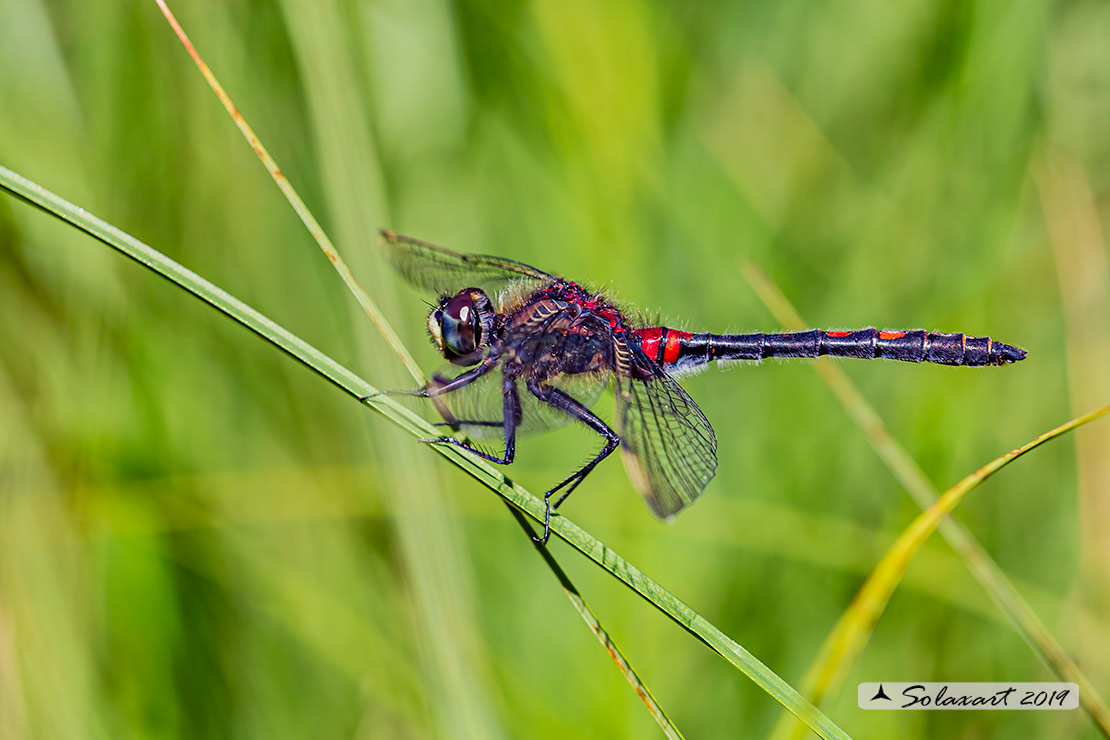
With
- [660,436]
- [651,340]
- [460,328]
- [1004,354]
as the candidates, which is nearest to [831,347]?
[1004,354]

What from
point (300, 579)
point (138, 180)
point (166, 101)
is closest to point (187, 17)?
point (166, 101)

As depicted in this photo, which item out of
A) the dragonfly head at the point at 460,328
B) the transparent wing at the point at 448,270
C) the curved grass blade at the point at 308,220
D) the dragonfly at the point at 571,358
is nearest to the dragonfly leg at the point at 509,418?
the dragonfly at the point at 571,358

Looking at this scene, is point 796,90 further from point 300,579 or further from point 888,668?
point 300,579

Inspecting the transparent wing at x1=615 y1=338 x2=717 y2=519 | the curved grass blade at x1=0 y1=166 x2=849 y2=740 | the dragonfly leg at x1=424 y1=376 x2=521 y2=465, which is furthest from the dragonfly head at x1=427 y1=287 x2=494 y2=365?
the curved grass blade at x1=0 y1=166 x2=849 y2=740

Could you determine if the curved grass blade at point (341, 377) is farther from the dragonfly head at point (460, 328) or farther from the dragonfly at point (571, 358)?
the dragonfly head at point (460, 328)

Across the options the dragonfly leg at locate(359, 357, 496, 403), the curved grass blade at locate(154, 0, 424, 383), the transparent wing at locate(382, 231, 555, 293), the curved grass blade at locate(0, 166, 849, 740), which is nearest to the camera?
the curved grass blade at locate(0, 166, 849, 740)

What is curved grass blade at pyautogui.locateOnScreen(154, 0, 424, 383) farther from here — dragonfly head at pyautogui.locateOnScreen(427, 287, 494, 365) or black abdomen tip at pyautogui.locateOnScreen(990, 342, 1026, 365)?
black abdomen tip at pyautogui.locateOnScreen(990, 342, 1026, 365)
